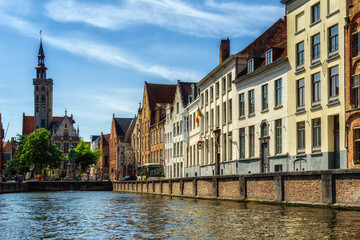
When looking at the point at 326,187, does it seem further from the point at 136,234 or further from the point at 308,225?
the point at 136,234

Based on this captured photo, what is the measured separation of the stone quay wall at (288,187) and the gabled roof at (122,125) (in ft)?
305

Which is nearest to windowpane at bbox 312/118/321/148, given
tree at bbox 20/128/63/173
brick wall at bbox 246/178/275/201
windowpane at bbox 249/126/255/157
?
brick wall at bbox 246/178/275/201

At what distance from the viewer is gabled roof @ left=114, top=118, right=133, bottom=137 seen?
136 metres

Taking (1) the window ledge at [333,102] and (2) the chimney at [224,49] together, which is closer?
(1) the window ledge at [333,102]

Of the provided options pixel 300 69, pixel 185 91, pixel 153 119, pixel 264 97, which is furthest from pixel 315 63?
pixel 153 119

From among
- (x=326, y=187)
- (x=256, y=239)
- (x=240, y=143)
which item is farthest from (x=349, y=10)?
(x=256, y=239)

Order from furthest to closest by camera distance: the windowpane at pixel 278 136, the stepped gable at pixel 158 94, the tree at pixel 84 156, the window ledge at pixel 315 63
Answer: the tree at pixel 84 156 → the stepped gable at pixel 158 94 → the windowpane at pixel 278 136 → the window ledge at pixel 315 63

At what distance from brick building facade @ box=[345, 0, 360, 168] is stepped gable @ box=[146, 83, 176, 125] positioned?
6839 centimetres

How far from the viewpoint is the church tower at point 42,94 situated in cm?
17200

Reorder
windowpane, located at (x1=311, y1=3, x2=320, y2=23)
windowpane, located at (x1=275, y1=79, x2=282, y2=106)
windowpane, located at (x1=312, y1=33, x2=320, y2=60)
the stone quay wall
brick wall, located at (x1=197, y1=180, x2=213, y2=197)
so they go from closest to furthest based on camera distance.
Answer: the stone quay wall → windowpane, located at (x1=312, y1=33, x2=320, y2=60) → windowpane, located at (x1=311, y1=3, x2=320, y2=23) → brick wall, located at (x1=197, y1=180, x2=213, y2=197) → windowpane, located at (x1=275, y1=79, x2=282, y2=106)

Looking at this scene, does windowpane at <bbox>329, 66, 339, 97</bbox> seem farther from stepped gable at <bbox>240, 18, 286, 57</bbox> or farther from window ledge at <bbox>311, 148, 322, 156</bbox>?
stepped gable at <bbox>240, 18, 286, 57</bbox>

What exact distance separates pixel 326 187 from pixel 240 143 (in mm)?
23037

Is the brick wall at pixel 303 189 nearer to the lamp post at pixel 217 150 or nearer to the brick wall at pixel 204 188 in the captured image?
the brick wall at pixel 204 188

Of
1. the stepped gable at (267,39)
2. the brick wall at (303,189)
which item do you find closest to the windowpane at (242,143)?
the stepped gable at (267,39)
